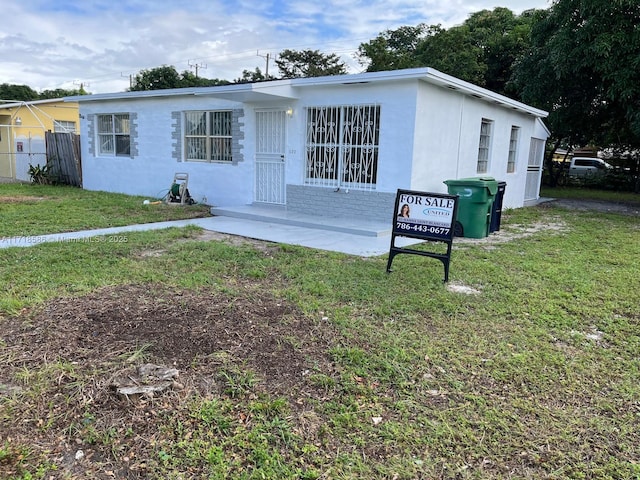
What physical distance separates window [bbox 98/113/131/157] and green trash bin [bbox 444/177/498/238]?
952 centimetres

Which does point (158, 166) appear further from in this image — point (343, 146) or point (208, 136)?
point (343, 146)

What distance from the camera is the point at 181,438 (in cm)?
257

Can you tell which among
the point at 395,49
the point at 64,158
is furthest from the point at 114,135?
the point at 395,49

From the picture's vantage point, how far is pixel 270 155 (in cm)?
1072

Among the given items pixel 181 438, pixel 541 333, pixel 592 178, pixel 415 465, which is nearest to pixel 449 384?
pixel 415 465

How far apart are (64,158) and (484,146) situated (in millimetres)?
13028

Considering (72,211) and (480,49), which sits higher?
(480,49)

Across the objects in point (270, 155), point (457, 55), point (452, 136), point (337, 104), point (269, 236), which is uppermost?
point (457, 55)

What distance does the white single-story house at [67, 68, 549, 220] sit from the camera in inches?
351

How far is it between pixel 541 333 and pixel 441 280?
1.52 m

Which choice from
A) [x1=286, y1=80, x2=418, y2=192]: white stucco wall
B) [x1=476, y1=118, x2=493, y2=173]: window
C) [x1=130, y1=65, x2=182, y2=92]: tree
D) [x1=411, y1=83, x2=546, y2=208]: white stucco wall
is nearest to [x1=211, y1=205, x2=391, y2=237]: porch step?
[x1=286, y1=80, x2=418, y2=192]: white stucco wall

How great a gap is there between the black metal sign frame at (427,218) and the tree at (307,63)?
100ft

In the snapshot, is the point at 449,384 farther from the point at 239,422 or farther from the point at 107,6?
the point at 107,6

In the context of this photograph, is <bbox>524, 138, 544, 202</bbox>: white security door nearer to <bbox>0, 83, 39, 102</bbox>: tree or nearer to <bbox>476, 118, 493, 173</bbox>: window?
<bbox>476, 118, 493, 173</bbox>: window
